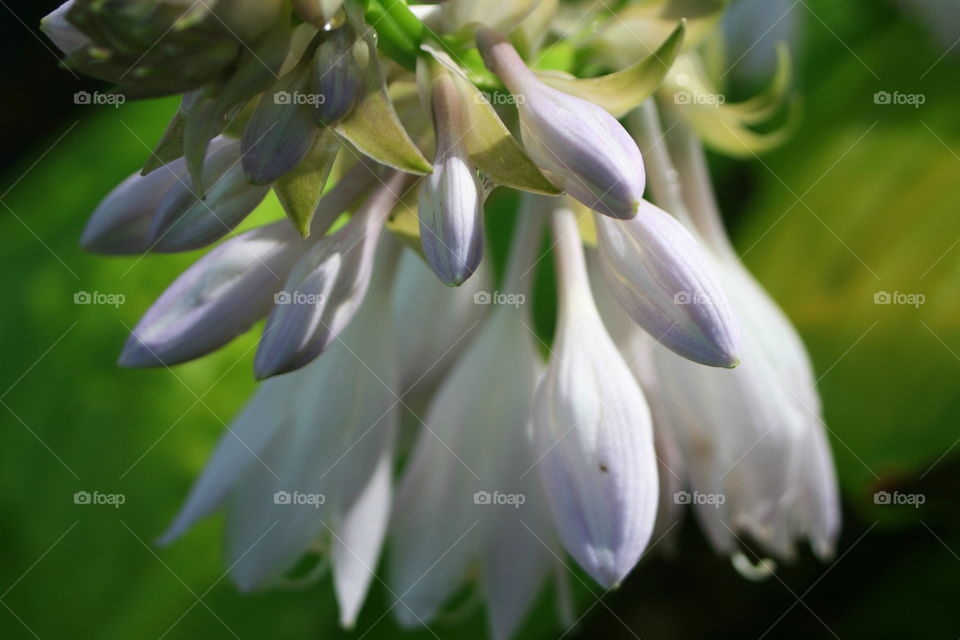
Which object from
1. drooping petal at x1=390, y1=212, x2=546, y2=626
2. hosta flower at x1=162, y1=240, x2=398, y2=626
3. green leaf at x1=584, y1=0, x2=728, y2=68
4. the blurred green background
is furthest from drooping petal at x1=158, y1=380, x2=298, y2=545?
green leaf at x1=584, y1=0, x2=728, y2=68

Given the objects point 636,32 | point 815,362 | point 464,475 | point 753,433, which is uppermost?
point 636,32

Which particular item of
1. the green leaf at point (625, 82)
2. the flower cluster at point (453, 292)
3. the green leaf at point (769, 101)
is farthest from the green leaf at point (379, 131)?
the green leaf at point (769, 101)

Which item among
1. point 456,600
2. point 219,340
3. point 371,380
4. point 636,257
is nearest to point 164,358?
point 219,340

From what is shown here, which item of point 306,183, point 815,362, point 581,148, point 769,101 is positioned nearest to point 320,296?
point 306,183

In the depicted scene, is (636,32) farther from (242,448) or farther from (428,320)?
(242,448)

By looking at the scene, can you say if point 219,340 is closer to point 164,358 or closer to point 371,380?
point 164,358
